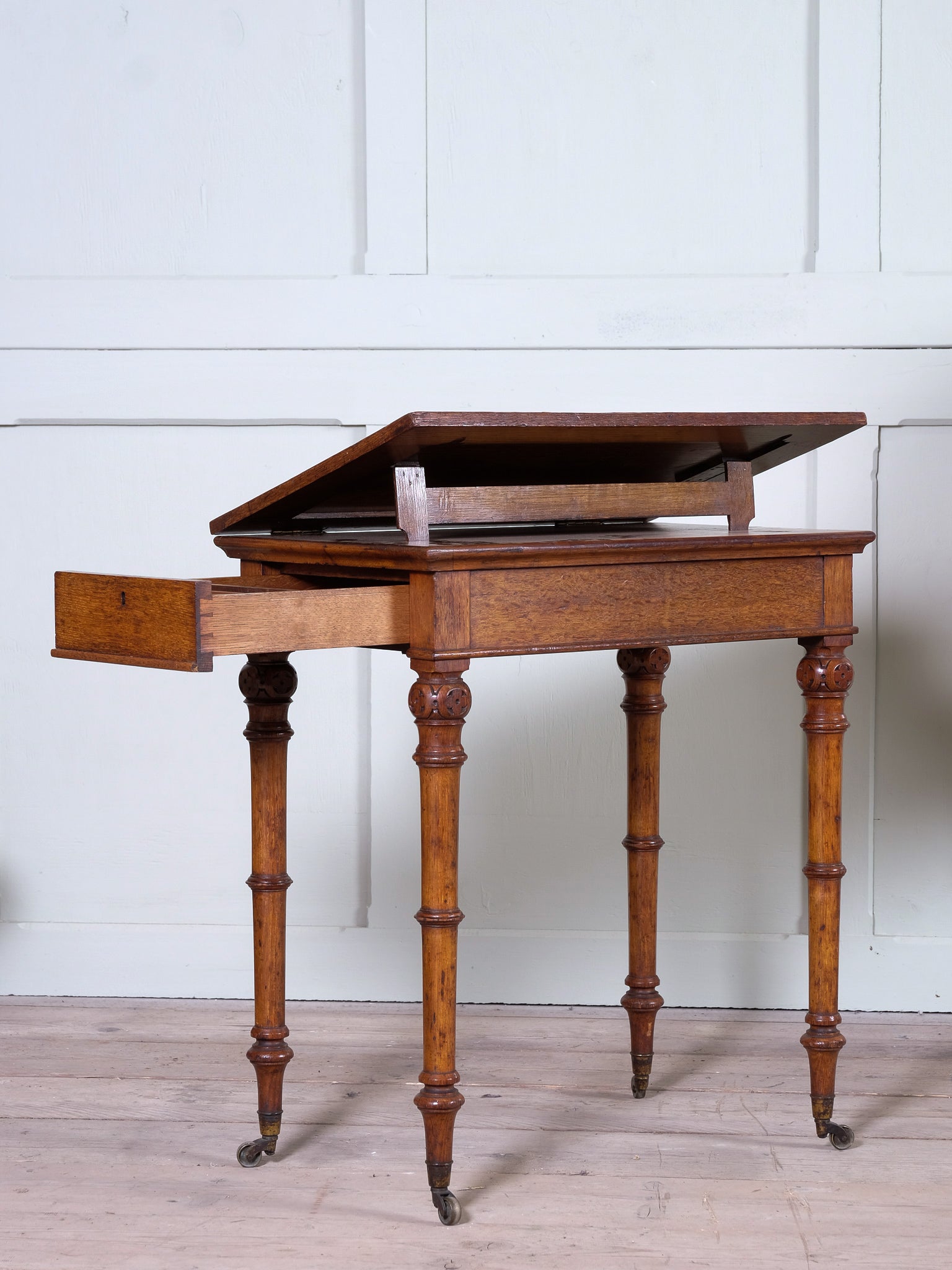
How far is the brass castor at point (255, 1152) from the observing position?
8.76 feet

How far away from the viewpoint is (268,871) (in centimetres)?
269

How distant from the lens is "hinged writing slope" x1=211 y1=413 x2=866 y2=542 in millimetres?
2291

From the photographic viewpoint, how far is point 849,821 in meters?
3.65

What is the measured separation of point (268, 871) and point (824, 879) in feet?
3.42

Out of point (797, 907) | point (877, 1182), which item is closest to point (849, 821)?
point (797, 907)

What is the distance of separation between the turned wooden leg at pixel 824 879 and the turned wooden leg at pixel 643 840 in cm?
38

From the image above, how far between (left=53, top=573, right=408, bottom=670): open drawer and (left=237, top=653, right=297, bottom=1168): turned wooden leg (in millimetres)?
367

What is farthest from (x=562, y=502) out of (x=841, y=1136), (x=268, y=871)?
(x=841, y=1136)

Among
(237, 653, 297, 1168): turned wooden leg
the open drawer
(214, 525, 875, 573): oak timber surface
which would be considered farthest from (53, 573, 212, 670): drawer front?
(237, 653, 297, 1168): turned wooden leg

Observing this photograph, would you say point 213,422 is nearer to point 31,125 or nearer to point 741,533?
point 31,125

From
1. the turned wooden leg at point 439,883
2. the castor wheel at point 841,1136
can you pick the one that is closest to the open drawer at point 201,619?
the turned wooden leg at point 439,883

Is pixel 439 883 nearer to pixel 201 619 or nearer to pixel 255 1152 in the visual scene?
pixel 201 619

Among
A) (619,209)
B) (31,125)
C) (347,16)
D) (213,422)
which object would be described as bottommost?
(213,422)

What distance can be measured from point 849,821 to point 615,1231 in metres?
1.53
